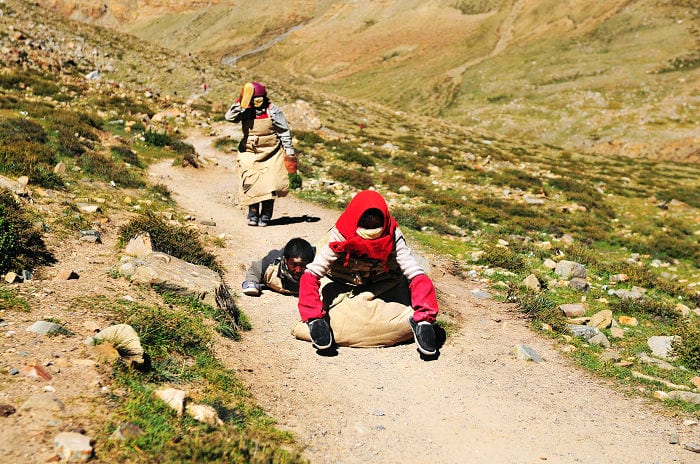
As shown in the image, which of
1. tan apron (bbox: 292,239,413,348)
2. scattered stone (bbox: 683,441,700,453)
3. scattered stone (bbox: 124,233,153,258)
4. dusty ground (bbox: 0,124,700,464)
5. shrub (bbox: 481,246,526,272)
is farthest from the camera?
shrub (bbox: 481,246,526,272)

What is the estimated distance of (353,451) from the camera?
4.35 metres

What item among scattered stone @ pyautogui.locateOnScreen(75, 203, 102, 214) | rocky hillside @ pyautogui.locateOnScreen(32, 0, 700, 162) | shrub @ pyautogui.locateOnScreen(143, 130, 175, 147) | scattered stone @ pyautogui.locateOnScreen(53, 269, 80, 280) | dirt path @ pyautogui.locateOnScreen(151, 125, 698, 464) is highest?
rocky hillside @ pyautogui.locateOnScreen(32, 0, 700, 162)

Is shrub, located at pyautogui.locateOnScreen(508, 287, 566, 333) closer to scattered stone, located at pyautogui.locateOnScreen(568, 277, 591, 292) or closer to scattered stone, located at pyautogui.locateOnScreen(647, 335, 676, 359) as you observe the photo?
scattered stone, located at pyautogui.locateOnScreen(568, 277, 591, 292)

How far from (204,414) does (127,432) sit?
0.68 meters

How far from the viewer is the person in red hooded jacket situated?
5.88 metres

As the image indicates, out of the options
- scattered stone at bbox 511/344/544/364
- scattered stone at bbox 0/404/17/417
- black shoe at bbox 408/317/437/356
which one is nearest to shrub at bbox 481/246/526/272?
scattered stone at bbox 511/344/544/364

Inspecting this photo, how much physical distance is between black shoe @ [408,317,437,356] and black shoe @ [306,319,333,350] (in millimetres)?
1139

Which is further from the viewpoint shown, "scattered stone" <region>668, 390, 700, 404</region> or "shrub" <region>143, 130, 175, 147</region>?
"shrub" <region>143, 130, 175, 147</region>

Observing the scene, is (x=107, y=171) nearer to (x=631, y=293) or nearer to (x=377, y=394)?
(x=377, y=394)

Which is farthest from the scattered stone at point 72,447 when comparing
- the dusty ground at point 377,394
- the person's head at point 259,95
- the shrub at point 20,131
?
the shrub at point 20,131

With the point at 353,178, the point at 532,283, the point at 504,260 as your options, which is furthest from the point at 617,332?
the point at 353,178

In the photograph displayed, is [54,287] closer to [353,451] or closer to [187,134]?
[353,451]

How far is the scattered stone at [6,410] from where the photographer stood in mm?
3363

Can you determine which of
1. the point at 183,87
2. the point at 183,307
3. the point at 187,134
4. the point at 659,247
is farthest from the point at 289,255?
the point at 183,87
